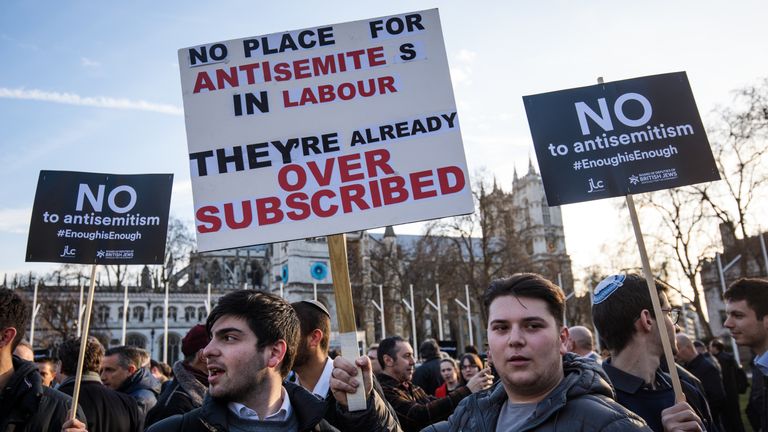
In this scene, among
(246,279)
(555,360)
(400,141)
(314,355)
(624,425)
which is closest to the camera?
(624,425)

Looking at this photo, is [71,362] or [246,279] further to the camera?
[246,279]

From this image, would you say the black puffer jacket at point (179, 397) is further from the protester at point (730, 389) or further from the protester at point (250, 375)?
the protester at point (730, 389)

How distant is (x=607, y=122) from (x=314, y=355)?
2401 mm

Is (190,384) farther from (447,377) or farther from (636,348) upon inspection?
(447,377)

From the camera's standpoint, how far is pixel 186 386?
14.9 feet

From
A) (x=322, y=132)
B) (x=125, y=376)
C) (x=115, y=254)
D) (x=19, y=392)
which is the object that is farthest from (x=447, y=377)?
(x=19, y=392)

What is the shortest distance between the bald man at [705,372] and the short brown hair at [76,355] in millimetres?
6025

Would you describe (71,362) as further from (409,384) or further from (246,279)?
(246,279)

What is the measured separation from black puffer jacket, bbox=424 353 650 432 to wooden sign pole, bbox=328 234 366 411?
0.53 meters

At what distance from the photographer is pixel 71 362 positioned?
563cm

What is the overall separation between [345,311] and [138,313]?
64557 millimetres

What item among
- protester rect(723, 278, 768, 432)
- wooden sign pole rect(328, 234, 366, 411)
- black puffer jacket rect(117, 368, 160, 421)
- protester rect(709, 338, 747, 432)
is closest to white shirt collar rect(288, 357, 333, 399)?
wooden sign pole rect(328, 234, 366, 411)

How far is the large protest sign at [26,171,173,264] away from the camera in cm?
472

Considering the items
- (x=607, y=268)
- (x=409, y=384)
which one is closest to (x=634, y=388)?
(x=409, y=384)
